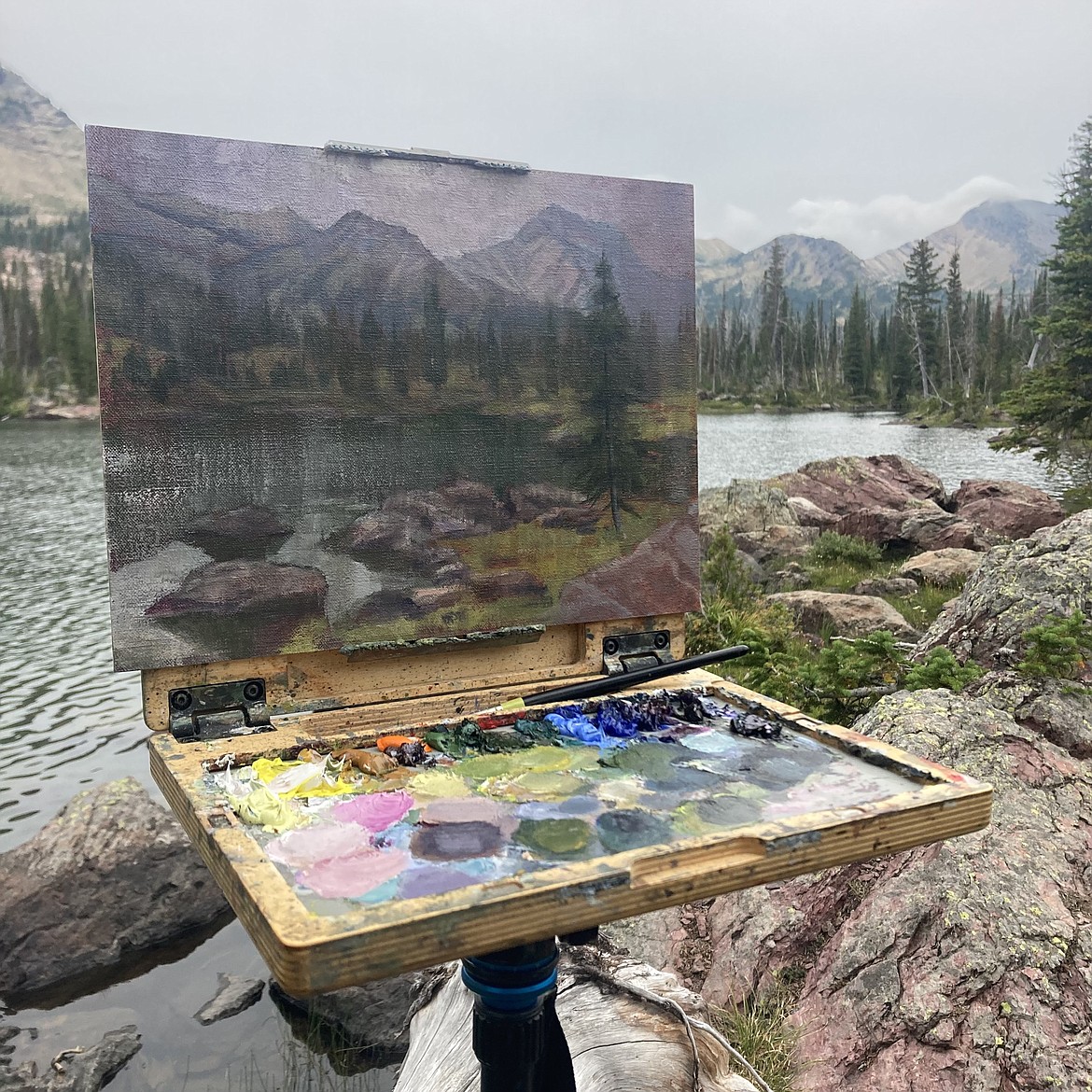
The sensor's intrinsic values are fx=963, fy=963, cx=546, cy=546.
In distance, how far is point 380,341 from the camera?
240 cm

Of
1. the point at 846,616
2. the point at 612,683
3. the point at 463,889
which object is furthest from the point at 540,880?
the point at 846,616

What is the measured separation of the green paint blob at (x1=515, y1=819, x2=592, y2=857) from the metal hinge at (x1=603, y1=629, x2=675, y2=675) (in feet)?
3.41

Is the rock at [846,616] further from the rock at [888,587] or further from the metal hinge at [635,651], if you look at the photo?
the metal hinge at [635,651]

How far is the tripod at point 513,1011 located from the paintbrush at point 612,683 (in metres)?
0.72

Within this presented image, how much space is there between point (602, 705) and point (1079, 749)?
69.1 inches

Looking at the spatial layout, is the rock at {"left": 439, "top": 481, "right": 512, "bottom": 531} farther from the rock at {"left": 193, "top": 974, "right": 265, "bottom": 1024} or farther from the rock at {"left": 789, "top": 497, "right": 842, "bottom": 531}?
the rock at {"left": 789, "top": 497, "right": 842, "bottom": 531}

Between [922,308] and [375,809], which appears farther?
[922,308]

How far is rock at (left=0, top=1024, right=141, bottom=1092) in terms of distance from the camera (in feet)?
12.6

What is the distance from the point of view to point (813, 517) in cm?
1096

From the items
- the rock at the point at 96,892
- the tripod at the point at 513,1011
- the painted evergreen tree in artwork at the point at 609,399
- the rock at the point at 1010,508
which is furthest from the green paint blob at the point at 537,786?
the rock at the point at 1010,508

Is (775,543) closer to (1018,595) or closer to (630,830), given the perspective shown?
→ (1018,595)

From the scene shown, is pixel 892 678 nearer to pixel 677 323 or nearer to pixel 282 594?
pixel 677 323

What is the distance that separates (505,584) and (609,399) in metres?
0.59

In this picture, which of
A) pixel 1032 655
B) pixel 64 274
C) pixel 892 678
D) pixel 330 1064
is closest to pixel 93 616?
pixel 330 1064
